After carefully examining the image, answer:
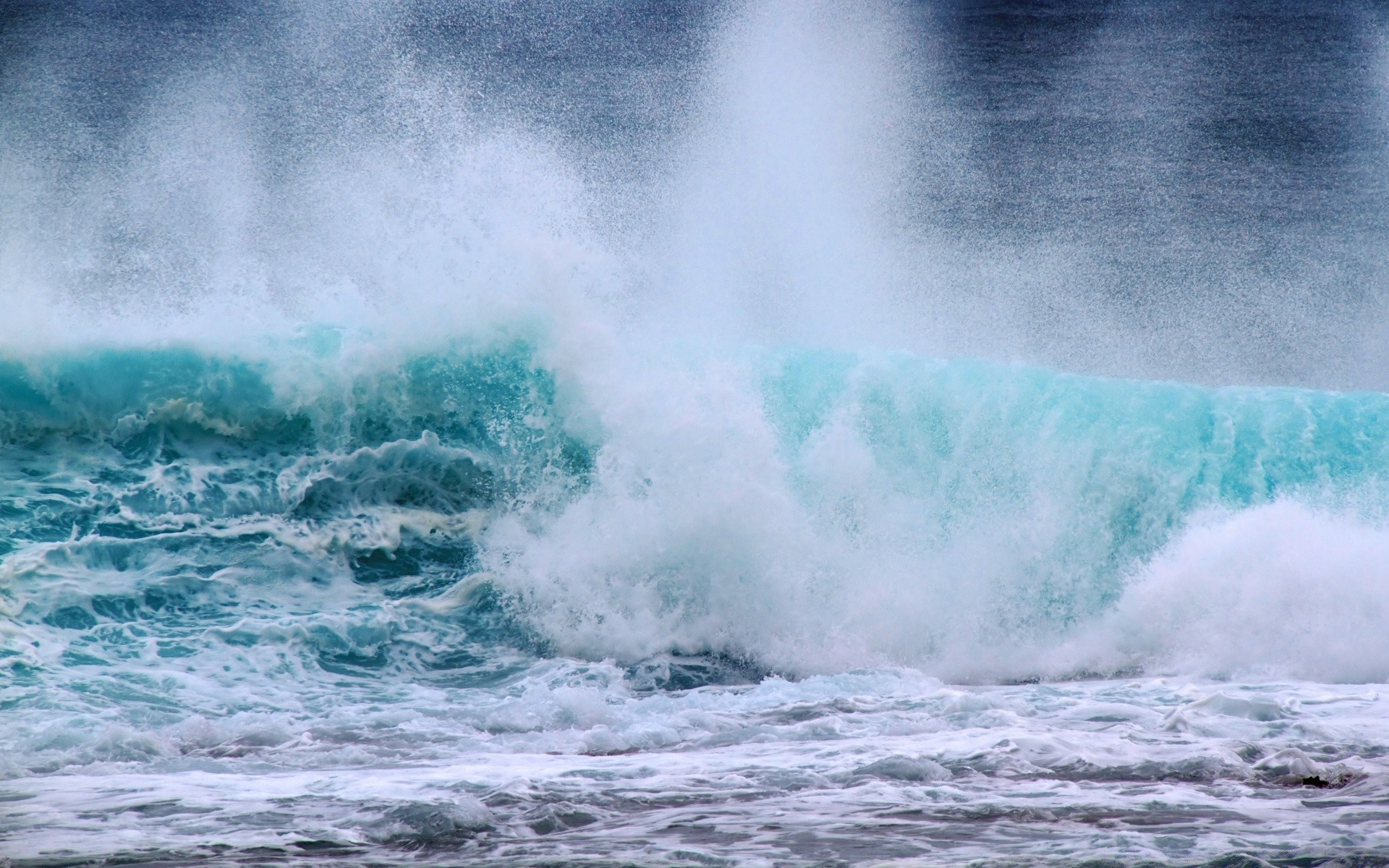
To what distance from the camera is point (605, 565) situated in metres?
7.61

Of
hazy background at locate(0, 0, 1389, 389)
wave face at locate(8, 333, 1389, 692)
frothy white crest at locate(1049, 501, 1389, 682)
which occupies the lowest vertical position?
frothy white crest at locate(1049, 501, 1389, 682)

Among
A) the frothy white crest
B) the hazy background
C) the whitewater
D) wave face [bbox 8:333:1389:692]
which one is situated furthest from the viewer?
the hazy background

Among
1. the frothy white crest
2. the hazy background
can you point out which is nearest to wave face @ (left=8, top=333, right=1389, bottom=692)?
the frothy white crest

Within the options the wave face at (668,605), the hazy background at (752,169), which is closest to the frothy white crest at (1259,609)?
the wave face at (668,605)

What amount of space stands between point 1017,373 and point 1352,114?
12.5 meters

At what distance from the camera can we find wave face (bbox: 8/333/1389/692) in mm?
7250

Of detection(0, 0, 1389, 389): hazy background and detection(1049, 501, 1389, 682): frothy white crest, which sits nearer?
detection(1049, 501, 1389, 682): frothy white crest

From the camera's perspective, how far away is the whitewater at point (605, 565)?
4.98 metres

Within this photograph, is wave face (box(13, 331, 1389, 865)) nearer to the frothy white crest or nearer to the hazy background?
the frothy white crest

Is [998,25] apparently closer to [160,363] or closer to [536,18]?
[536,18]

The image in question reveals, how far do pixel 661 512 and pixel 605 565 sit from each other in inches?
20.1

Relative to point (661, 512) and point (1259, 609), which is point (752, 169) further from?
point (1259, 609)

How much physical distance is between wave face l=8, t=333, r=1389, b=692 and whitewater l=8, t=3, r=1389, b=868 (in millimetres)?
30

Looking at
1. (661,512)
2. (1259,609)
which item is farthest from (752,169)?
(1259,609)
